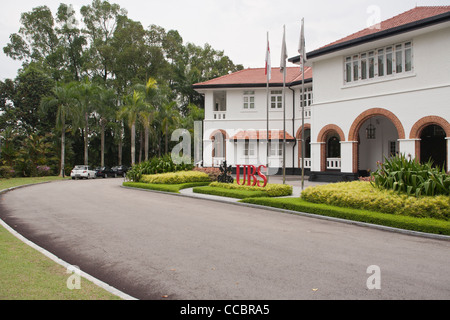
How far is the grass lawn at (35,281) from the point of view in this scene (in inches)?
185

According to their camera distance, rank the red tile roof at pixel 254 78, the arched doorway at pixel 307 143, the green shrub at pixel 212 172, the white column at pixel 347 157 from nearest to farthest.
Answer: the white column at pixel 347 157 → the green shrub at pixel 212 172 → the arched doorway at pixel 307 143 → the red tile roof at pixel 254 78

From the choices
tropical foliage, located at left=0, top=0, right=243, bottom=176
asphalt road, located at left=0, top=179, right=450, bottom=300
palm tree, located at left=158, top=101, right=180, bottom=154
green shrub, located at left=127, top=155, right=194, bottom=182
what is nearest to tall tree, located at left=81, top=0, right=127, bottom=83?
tropical foliage, located at left=0, top=0, right=243, bottom=176

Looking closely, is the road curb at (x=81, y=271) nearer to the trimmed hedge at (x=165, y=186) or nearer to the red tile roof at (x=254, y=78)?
the trimmed hedge at (x=165, y=186)

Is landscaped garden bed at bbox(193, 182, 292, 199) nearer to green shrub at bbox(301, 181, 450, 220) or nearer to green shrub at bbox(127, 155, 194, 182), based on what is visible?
green shrub at bbox(301, 181, 450, 220)

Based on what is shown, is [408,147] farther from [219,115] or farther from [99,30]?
[99,30]

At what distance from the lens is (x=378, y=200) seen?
10992mm

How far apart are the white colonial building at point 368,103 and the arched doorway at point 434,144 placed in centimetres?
5

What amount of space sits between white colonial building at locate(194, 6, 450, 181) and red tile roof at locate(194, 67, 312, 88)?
0.21 meters

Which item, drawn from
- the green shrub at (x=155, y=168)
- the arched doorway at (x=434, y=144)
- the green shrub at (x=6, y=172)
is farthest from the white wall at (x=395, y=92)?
the green shrub at (x=6, y=172)

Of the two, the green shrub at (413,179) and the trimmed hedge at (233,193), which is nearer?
the green shrub at (413,179)

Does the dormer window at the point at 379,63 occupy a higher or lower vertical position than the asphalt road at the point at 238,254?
higher

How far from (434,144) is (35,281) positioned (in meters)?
22.4

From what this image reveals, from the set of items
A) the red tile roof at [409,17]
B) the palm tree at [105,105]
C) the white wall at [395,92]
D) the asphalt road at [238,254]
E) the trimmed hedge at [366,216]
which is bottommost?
the asphalt road at [238,254]

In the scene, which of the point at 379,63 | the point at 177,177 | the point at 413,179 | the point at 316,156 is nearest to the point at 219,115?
the point at 177,177
